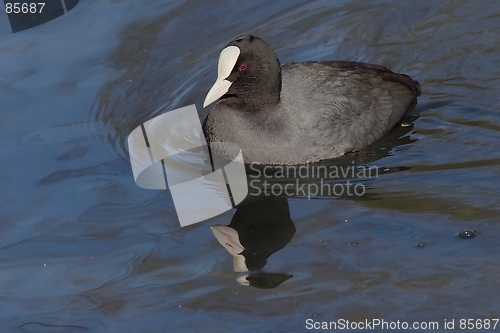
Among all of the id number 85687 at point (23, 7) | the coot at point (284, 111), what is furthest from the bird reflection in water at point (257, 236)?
the id number 85687 at point (23, 7)

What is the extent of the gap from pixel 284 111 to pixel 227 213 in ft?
3.30

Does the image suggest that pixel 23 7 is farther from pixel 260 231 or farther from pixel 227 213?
pixel 260 231

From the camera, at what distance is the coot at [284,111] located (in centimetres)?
557

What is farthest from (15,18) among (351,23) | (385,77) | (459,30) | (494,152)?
(494,152)

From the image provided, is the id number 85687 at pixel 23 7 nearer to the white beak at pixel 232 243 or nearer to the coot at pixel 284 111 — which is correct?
the coot at pixel 284 111

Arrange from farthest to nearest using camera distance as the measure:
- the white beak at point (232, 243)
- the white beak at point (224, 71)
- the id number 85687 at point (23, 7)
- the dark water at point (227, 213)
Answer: the id number 85687 at point (23, 7) < the white beak at point (224, 71) < the white beak at point (232, 243) < the dark water at point (227, 213)

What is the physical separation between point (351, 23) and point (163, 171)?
2887mm

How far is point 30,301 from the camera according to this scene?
15.2 feet

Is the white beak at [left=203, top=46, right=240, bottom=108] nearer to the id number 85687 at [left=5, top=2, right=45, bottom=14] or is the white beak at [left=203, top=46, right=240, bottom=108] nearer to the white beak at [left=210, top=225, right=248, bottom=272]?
the white beak at [left=210, top=225, right=248, bottom=272]

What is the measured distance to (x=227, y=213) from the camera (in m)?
5.27

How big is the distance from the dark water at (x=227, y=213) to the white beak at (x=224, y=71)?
32.9 inches

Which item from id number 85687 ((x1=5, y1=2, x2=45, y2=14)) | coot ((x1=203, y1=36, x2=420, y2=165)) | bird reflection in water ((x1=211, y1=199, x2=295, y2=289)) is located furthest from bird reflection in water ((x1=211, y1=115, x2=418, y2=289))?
id number 85687 ((x1=5, y1=2, x2=45, y2=14))

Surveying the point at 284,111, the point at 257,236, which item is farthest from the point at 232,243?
the point at 284,111

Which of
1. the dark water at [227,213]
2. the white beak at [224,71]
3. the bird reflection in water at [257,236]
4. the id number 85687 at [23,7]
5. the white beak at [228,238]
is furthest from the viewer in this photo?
the id number 85687 at [23,7]
